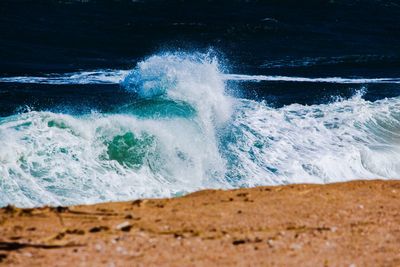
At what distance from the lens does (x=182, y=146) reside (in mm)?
→ 12023

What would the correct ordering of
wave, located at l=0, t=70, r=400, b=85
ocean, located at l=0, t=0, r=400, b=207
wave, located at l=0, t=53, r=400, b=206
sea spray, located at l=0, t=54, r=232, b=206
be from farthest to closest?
1. wave, located at l=0, t=70, r=400, b=85
2. ocean, located at l=0, t=0, r=400, b=207
3. wave, located at l=0, t=53, r=400, b=206
4. sea spray, located at l=0, t=54, r=232, b=206

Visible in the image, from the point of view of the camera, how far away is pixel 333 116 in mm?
15211

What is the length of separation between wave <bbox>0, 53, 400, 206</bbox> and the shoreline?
6.27ft

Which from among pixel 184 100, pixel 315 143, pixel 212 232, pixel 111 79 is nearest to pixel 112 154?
pixel 184 100

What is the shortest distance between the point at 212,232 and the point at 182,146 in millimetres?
→ 4772

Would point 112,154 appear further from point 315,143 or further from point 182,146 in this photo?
point 315,143

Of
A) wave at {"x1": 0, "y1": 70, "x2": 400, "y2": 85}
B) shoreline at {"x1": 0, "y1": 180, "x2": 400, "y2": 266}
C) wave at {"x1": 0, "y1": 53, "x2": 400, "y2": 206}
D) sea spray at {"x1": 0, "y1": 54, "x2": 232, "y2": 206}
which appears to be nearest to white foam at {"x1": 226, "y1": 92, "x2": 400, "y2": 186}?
wave at {"x1": 0, "y1": 53, "x2": 400, "y2": 206}

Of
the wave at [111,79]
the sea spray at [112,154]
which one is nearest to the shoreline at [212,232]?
the sea spray at [112,154]

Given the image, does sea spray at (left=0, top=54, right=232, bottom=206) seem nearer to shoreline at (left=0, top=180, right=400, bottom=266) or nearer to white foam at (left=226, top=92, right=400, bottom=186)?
white foam at (left=226, top=92, right=400, bottom=186)

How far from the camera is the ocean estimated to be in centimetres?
1098

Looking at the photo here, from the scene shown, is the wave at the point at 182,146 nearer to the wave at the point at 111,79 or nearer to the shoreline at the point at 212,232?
the shoreline at the point at 212,232

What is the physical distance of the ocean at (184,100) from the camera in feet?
36.0

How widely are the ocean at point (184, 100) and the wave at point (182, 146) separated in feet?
0.09

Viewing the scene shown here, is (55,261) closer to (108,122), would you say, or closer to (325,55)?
(108,122)
